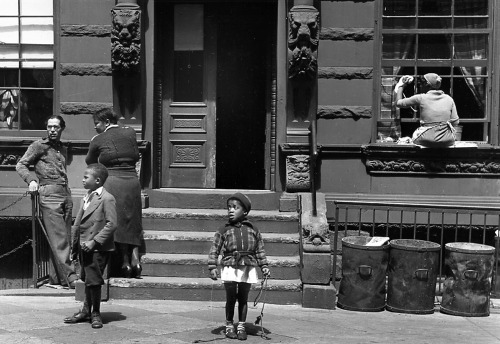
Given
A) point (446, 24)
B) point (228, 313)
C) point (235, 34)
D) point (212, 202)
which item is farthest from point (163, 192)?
point (446, 24)

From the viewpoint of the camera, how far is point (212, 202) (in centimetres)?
1081

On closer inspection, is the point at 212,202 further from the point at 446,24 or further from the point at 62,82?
the point at 446,24

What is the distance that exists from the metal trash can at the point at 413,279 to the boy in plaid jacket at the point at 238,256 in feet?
7.62

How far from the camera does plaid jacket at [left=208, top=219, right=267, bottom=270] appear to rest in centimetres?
734

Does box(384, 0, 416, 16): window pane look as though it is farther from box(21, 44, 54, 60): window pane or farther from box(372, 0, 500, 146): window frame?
box(21, 44, 54, 60): window pane

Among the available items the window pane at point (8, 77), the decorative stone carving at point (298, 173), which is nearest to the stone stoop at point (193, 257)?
the decorative stone carving at point (298, 173)

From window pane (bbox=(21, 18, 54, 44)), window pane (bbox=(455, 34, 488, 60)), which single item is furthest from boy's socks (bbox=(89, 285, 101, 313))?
window pane (bbox=(455, 34, 488, 60))

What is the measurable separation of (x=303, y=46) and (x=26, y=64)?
13.5 feet

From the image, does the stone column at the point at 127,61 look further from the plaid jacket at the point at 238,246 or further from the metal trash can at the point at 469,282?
the metal trash can at the point at 469,282

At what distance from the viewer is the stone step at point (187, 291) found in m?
9.18

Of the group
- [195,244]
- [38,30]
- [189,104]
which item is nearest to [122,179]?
[195,244]

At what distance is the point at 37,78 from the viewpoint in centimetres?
1158

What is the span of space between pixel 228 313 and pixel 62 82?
5231 millimetres

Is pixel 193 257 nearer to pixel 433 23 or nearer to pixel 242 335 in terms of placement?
pixel 242 335
